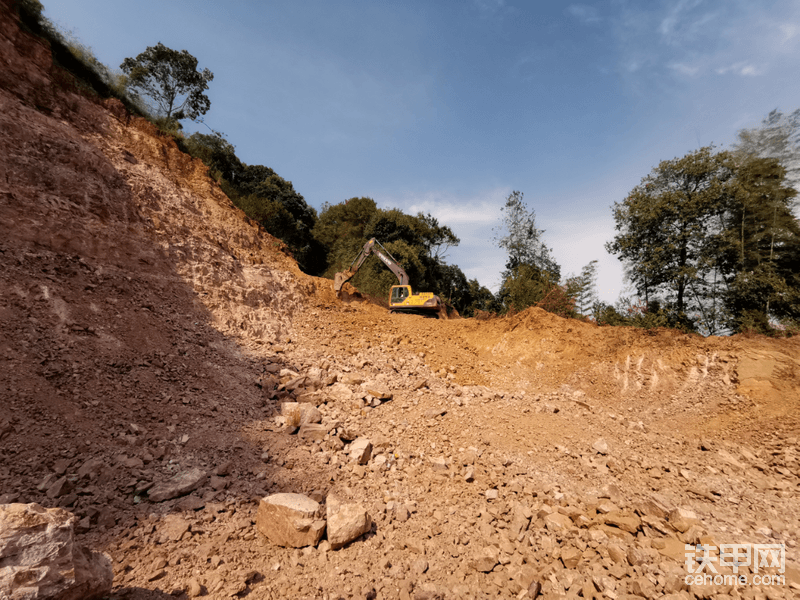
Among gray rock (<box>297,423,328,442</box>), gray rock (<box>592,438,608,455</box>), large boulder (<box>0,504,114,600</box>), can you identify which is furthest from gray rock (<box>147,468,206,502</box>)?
gray rock (<box>592,438,608,455</box>)

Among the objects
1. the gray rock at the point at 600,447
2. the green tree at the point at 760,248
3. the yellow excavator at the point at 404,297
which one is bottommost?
the gray rock at the point at 600,447

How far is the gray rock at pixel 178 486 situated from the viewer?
11.5 feet

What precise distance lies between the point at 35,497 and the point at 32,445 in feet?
2.58

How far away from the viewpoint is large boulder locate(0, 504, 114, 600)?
168 centimetres

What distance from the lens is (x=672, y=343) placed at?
8.04 metres

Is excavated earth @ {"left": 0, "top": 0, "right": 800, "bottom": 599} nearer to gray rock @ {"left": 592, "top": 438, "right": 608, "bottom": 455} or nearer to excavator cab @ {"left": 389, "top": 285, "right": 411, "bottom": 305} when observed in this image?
gray rock @ {"left": 592, "top": 438, "right": 608, "bottom": 455}

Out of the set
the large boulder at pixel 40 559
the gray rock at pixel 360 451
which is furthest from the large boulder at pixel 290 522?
the large boulder at pixel 40 559

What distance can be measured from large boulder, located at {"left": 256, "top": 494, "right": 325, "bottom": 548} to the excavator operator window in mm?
11101

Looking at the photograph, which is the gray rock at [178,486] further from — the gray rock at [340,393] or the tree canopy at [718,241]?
the tree canopy at [718,241]

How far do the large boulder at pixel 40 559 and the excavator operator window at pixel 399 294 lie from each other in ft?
41.0

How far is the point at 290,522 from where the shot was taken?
3.21 metres

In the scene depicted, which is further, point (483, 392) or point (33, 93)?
point (33, 93)

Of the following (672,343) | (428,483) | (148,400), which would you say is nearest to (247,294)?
(148,400)

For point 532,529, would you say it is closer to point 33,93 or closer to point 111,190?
point 111,190
